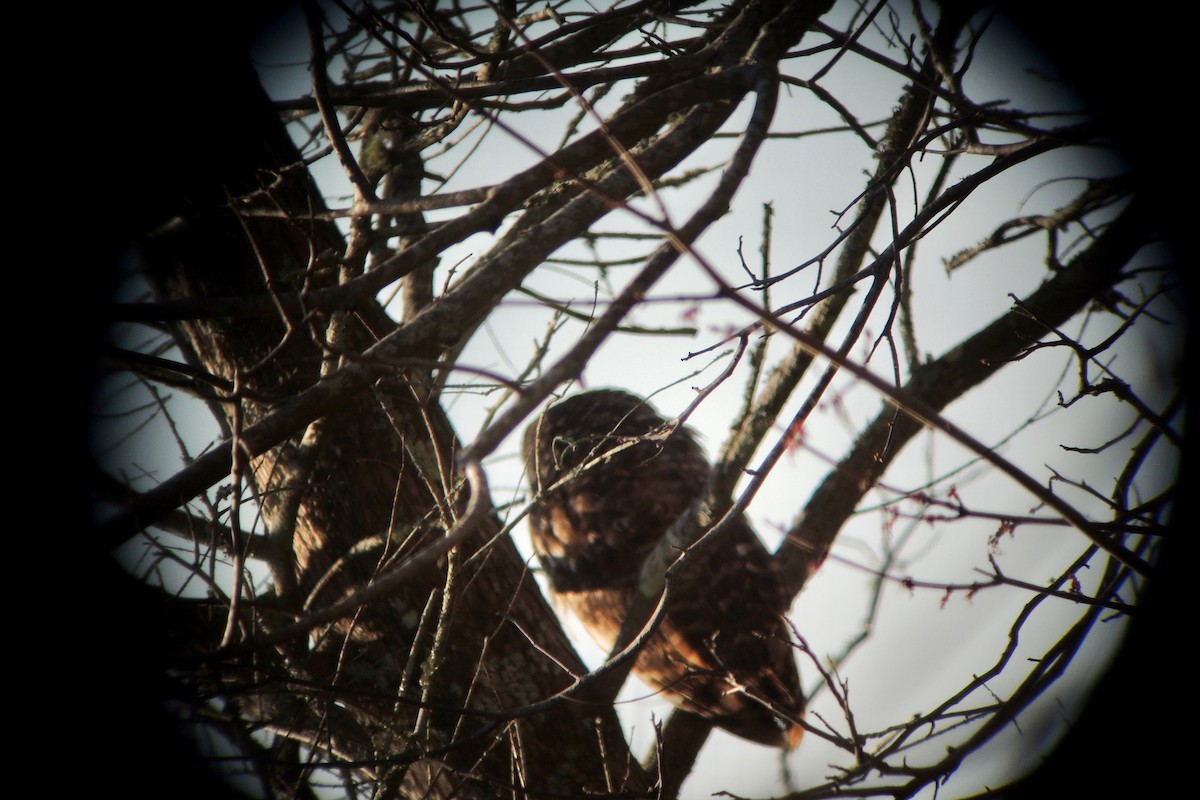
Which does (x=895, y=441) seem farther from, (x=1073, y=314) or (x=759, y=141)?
(x=759, y=141)

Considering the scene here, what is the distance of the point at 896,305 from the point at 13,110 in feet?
8.17

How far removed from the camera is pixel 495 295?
1449 mm

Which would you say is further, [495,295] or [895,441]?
[895,441]

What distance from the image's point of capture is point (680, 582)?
99.3 inches

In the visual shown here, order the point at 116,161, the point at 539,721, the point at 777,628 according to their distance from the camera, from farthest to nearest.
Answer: the point at 777,628 → the point at 116,161 → the point at 539,721

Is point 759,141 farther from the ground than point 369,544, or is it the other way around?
point 759,141

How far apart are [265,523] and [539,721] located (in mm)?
961

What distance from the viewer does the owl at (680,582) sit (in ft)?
8.77

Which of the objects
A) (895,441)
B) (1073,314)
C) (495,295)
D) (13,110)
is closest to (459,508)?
(495,295)

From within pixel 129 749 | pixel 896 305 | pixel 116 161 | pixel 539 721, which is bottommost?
pixel 539 721

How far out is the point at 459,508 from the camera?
214 cm

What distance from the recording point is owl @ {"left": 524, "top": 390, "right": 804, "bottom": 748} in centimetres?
267

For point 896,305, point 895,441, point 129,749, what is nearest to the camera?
point 896,305

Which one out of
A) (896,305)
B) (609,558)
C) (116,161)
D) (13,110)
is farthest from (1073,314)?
(13,110)
